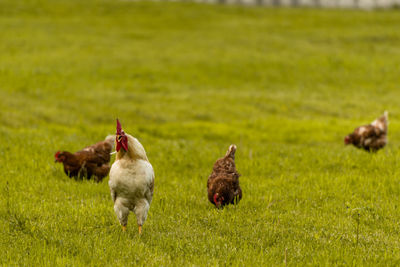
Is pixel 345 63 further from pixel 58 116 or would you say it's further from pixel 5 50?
pixel 5 50

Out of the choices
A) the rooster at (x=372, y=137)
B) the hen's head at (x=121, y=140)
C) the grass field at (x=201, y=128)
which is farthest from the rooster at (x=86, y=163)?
the rooster at (x=372, y=137)

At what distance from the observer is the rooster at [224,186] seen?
882 centimetres

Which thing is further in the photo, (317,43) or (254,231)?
(317,43)

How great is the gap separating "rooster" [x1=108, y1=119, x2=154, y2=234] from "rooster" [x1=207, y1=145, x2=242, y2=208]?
2.08 meters

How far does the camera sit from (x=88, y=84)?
31.0 meters

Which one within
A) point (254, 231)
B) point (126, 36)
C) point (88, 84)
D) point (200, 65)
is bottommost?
point (254, 231)

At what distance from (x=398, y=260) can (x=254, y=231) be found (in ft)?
7.81

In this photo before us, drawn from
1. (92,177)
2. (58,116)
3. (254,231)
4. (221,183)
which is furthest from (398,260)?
(58,116)

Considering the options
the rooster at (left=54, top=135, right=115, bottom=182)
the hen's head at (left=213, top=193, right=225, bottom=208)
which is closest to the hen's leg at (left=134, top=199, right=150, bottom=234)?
the hen's head at (left=213, top=193, right=225, bottom=208)

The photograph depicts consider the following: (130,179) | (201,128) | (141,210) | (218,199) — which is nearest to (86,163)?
(218,199)

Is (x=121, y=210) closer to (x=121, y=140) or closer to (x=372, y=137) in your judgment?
(x=121, y=140)

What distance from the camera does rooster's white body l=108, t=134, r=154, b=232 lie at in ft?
22.6

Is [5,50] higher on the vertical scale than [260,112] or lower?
higher

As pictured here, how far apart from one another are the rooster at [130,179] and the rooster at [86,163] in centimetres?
386
